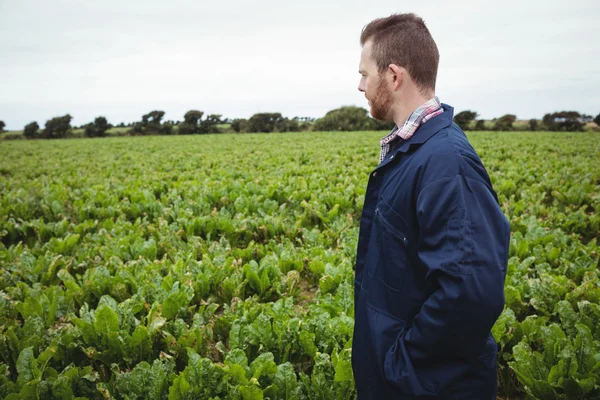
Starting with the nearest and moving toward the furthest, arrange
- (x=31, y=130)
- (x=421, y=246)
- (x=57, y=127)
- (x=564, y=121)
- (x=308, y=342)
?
(x=421, y=246)
(x=308, y=342)
(x=564, y=121)
(x=31, y=130)
(x=57, y=127)

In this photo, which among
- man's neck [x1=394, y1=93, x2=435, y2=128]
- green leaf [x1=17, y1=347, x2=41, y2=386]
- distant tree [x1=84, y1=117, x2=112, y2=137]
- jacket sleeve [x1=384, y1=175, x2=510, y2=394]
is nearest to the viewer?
jacket sleeve [x1=384, y1=175, x2=510, y2=394]

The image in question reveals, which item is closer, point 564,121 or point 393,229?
point 393,229

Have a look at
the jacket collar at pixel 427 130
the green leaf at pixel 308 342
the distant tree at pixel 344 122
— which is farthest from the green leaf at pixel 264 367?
the distant tree at pixel 344 122

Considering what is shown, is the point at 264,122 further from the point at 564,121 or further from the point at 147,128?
the point at 564,121

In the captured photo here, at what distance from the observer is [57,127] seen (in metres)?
55.7

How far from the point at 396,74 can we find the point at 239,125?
5950cm

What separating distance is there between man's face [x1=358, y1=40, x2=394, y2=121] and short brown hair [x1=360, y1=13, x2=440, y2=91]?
0.04m

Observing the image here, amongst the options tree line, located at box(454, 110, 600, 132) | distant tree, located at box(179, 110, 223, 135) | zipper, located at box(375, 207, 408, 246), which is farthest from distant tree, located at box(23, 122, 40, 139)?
zipper, located at box(375, 207, 408, 246)

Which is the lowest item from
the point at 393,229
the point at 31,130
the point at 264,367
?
the point at 264,367

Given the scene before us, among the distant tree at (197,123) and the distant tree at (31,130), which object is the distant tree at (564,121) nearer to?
the distant tree at (197,123)

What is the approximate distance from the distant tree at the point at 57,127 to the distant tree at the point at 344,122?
130 feet

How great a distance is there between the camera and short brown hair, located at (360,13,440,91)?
1621 mm

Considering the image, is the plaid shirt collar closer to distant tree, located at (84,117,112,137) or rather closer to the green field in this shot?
the green field

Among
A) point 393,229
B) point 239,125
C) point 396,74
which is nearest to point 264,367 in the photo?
point 393,229
